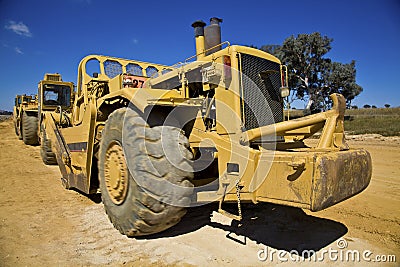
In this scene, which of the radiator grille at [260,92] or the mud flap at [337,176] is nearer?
the mud flap at [337,176]

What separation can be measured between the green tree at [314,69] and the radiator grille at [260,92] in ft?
101

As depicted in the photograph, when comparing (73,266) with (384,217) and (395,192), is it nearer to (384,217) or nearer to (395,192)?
(384,217)

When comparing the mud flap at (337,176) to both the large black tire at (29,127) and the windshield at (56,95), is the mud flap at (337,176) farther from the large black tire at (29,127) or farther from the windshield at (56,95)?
the large black tire at (29,127)

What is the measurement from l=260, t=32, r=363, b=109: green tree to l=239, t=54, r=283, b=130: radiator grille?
30.7m

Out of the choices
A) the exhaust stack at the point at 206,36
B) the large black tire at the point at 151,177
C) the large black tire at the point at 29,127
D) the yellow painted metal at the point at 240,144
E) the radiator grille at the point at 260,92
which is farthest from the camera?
the large black tire at the point at 29,127

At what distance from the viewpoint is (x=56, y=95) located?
1213cm

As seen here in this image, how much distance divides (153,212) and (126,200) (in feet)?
1.61

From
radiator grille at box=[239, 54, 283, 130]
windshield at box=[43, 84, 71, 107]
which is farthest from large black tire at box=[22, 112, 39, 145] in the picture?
radiator grille at box=[239, 54, 283, 130]

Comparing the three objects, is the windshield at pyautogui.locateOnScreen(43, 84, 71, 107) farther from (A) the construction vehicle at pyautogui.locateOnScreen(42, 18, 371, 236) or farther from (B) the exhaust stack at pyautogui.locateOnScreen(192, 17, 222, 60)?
(B) the exhaust stack at pyautogui.locateOnScreen(192, 17, 222, 60)

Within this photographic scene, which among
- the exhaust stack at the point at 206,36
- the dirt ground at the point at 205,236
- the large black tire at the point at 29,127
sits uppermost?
the exhaust stack at the point at 206,36

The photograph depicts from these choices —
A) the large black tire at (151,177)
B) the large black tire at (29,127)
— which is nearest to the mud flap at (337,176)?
the large black tire at (151,177)

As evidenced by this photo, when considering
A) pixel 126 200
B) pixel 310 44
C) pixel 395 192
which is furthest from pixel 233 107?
pixel 310 44

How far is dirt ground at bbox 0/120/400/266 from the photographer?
357 centimetres

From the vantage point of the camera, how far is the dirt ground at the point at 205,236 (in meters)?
3.57
